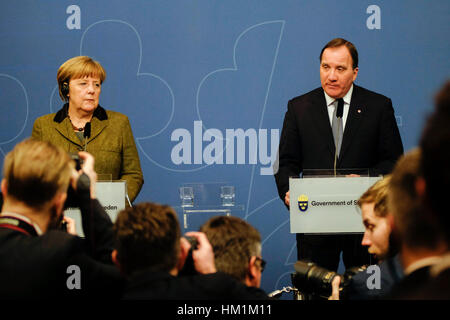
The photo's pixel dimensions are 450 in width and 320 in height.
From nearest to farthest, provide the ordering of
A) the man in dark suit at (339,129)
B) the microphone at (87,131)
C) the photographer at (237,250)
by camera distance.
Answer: the photographer at (237,250) < the microphone at (87,131) < the man in dark suit at (339,129)

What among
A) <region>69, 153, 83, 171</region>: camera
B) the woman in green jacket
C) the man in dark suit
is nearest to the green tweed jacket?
the woman in green jacket

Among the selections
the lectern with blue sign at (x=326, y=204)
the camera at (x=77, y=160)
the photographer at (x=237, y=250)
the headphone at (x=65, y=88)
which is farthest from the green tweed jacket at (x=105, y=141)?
the photographer at (x=237, y=250)

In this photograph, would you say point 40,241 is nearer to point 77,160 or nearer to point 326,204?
point 77,160

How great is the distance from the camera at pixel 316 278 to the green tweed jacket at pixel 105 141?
64.0 inches

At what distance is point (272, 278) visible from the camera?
5.91 metres

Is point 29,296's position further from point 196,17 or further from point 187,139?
point 196,17

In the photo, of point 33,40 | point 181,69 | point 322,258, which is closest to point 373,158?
point 322,258

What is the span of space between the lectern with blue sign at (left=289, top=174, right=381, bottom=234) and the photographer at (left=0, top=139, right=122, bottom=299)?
5.32ft

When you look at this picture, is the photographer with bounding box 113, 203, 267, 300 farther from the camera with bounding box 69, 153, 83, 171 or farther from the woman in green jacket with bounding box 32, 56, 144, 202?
the woman in green jacket with bounding box 32, 56, 144, 202

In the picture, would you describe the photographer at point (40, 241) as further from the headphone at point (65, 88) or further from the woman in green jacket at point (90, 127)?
the headphone at point (65, 88)

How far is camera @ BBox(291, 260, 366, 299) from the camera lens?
9.28 ft

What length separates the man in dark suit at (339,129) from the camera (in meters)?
4.28

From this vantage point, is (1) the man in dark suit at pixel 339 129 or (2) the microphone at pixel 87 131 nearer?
(2) the microphone at pixel 87 131
